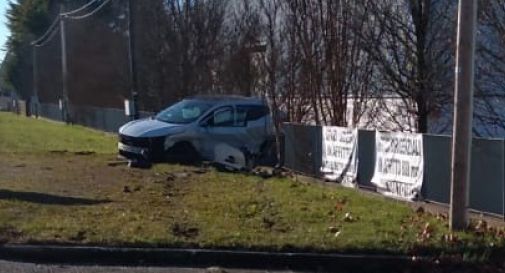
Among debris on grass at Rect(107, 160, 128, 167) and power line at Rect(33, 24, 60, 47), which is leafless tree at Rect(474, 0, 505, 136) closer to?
debris on grass at Rect(107, 160, 128, 167)

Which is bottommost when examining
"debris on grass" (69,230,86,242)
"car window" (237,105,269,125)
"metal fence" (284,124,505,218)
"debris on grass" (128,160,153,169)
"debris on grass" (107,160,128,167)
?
"debris on grass" (107,160,128,167)

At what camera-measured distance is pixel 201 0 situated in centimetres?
3616

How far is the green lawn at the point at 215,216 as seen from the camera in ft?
32.8

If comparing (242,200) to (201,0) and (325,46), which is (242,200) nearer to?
(325,46)

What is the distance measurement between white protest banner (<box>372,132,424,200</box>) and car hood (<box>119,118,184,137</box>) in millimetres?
6596

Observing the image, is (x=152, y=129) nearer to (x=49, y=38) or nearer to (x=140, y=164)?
(x=140, y=164)

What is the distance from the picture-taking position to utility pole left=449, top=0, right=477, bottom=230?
420 inches

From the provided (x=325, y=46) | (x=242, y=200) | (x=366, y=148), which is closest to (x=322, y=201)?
(x=242, y=200)

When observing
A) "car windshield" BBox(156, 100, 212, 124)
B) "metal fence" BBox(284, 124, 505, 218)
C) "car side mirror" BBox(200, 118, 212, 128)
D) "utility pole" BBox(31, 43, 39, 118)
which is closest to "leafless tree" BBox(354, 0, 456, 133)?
"metal fence" BBox(284, 124, 505, 218)

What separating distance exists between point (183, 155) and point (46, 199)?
7627 millimetres

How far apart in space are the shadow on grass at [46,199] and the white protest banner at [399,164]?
508 cm

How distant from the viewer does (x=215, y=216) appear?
1205 cm

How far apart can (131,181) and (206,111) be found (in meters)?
4.98

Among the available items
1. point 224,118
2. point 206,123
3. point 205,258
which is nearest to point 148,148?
point 206,123
